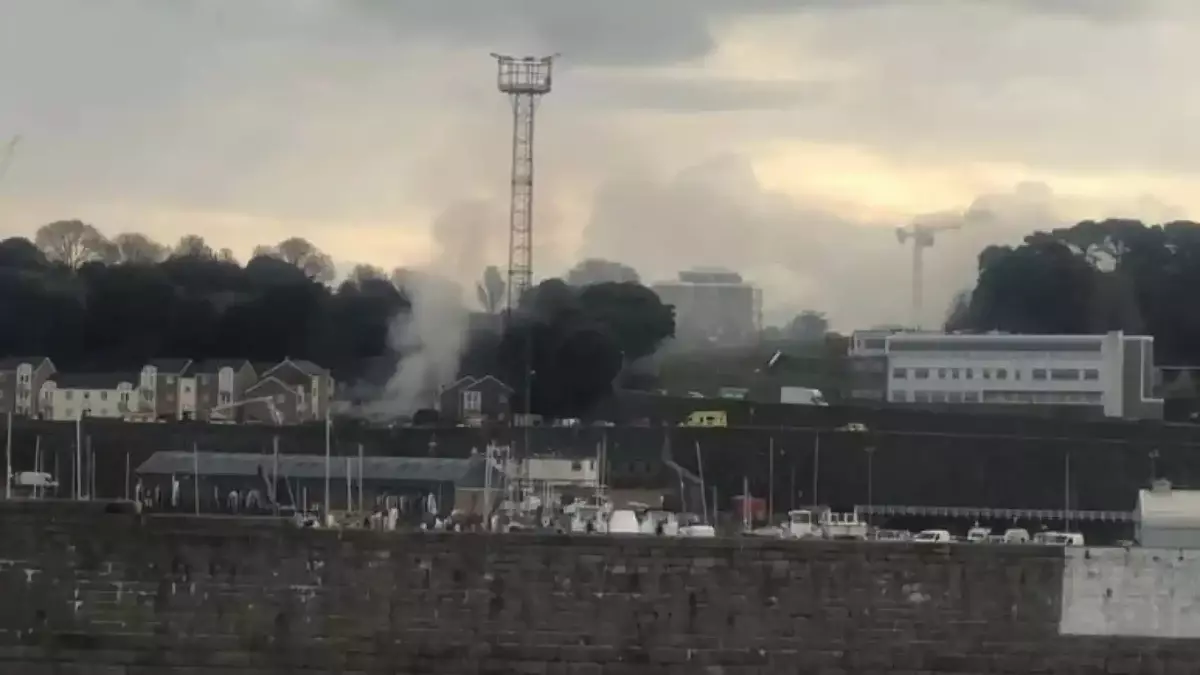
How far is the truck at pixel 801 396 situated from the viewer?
813 centimetres

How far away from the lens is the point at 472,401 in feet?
25.9

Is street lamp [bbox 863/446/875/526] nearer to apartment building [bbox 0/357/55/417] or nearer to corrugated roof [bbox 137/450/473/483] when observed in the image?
corrugated roof [bbox 137/450/473/483]

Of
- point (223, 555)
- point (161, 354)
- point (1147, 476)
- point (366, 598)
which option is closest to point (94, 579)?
point (223, 555)

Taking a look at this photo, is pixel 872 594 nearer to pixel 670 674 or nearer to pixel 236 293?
pixel 670 674

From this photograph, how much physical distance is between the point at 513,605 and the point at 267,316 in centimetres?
350

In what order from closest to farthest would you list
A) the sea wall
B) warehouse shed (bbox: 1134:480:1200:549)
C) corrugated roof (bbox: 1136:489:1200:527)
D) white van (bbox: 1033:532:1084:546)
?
warehouse shed (bbox: 1134:480:1200:549), corrugated roof (bbox: 1136:489:1200:527), white van (bbox: 1033:532:1084:546), the sea wall

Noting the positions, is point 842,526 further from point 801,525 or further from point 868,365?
Answer: point 868,365

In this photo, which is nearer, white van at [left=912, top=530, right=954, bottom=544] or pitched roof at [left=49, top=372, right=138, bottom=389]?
white van at [left=912, top=530, right=954, bottom=544]

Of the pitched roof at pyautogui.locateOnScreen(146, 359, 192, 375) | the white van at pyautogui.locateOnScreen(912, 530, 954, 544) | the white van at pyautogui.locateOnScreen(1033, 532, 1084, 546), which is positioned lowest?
the white van at pyautogui.locateOnScreen(912, 530, 954, 544)

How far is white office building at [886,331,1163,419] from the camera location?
8062mm

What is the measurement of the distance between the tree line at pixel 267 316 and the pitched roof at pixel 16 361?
50 millimetres

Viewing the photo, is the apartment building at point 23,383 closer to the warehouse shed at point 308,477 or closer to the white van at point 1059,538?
the warehouse shed at point 308,477

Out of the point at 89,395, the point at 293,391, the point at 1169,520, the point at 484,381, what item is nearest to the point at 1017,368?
the point at 1169,520

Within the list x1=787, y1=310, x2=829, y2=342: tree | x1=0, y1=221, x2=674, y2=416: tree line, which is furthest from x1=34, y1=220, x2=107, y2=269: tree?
x1=787, y1=310, x2=829, y2=342: tree
